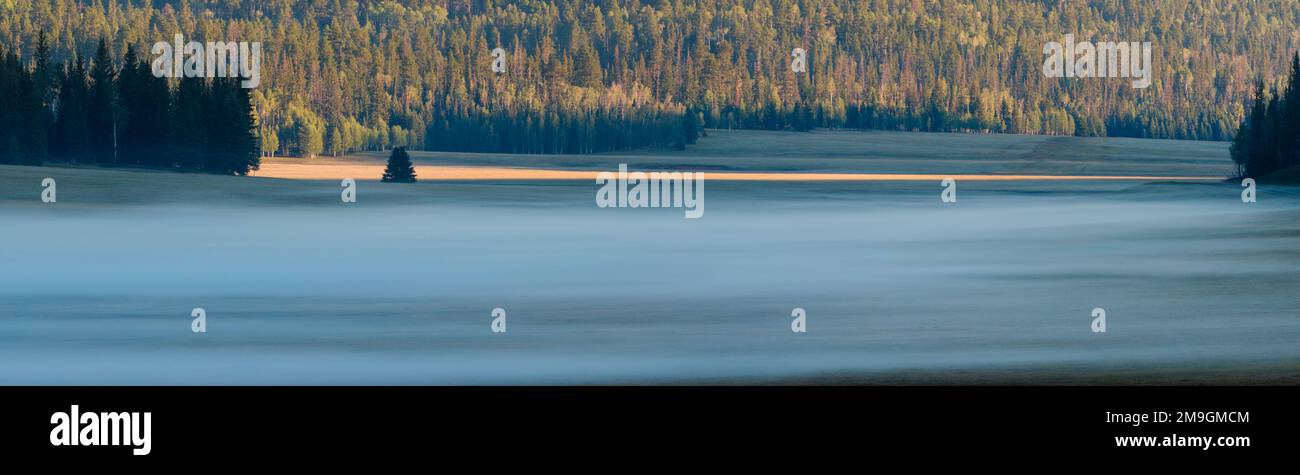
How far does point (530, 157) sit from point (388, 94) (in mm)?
25410

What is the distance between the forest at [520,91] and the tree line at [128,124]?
3.7 inches

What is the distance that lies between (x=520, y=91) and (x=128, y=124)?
6722 centimetres

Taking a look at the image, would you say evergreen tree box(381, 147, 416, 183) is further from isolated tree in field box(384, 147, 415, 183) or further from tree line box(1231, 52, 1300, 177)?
tree line box(1231, 52, 1300, 177)

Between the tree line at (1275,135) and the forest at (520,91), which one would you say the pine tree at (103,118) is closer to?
the forest at (520,91)

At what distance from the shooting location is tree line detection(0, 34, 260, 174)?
64188 mm

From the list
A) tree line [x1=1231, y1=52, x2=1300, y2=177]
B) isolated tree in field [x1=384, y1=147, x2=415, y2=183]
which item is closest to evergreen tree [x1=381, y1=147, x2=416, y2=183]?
isolated tree in field [x1=384, y1=147, x2=415, y2=183]

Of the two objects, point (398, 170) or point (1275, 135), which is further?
point (398, 170)

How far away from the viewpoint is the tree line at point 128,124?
6419 cm

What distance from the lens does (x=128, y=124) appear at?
6769 centimetres

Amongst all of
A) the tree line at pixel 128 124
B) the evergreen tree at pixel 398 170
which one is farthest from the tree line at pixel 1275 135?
the tree line at pixel 128 124
